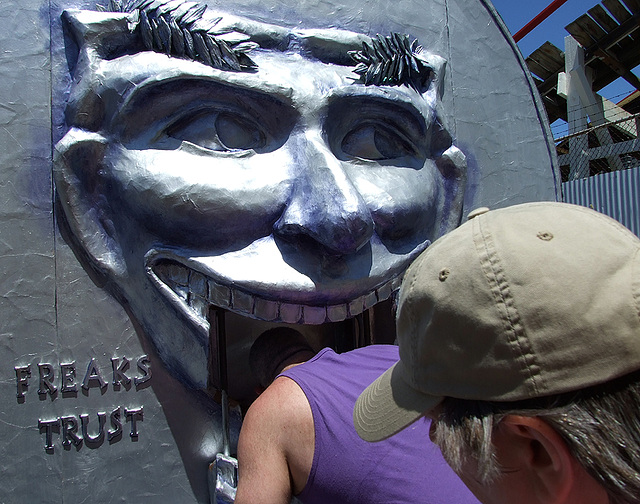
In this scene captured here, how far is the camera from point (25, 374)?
1.93m

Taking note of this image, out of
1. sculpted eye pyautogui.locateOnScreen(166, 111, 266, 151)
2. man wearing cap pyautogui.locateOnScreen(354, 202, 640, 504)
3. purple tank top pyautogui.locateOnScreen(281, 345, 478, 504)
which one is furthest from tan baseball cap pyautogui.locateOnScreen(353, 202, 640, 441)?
sculpted eye pyautogui.locateOnScreen(166, 111, 266, 151)

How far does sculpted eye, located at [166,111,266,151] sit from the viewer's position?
81.3 inches

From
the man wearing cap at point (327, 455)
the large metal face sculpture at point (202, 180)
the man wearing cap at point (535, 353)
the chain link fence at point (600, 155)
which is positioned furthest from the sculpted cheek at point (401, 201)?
the chain link fence at point (600, 155)

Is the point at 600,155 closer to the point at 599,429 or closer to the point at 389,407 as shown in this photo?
the point at 389,407

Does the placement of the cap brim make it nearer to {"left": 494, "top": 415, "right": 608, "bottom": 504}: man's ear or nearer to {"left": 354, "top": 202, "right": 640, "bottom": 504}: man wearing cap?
{"left": 354, "top": 202, "right": 640, "bottom": 504}: man wearing cap

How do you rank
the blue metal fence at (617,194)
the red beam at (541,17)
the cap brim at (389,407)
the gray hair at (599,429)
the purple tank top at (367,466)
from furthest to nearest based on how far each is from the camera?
the blue metal fence at (617,194) → the red beam at (541,17) → the purple tank top at (367,466) → the cap brim at (389,407) → the gray hair at (599,429)

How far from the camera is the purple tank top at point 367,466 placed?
4.33 ft

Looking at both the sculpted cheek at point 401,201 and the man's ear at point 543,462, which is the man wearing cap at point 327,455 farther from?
the sculpted cheek at point 401,201

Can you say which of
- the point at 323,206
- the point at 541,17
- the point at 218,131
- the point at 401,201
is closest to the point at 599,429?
the point at 323,206

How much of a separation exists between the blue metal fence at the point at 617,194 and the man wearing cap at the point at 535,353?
21.9 feet

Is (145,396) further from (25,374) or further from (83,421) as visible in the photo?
(25,374)

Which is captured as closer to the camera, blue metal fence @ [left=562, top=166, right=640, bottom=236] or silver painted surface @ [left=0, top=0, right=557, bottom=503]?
silver painted surface @ [left=0, top=0, right=557, bottom=503]

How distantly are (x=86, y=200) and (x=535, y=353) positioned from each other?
1709 millimetres

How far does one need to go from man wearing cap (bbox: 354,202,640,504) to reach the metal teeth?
1124mm
